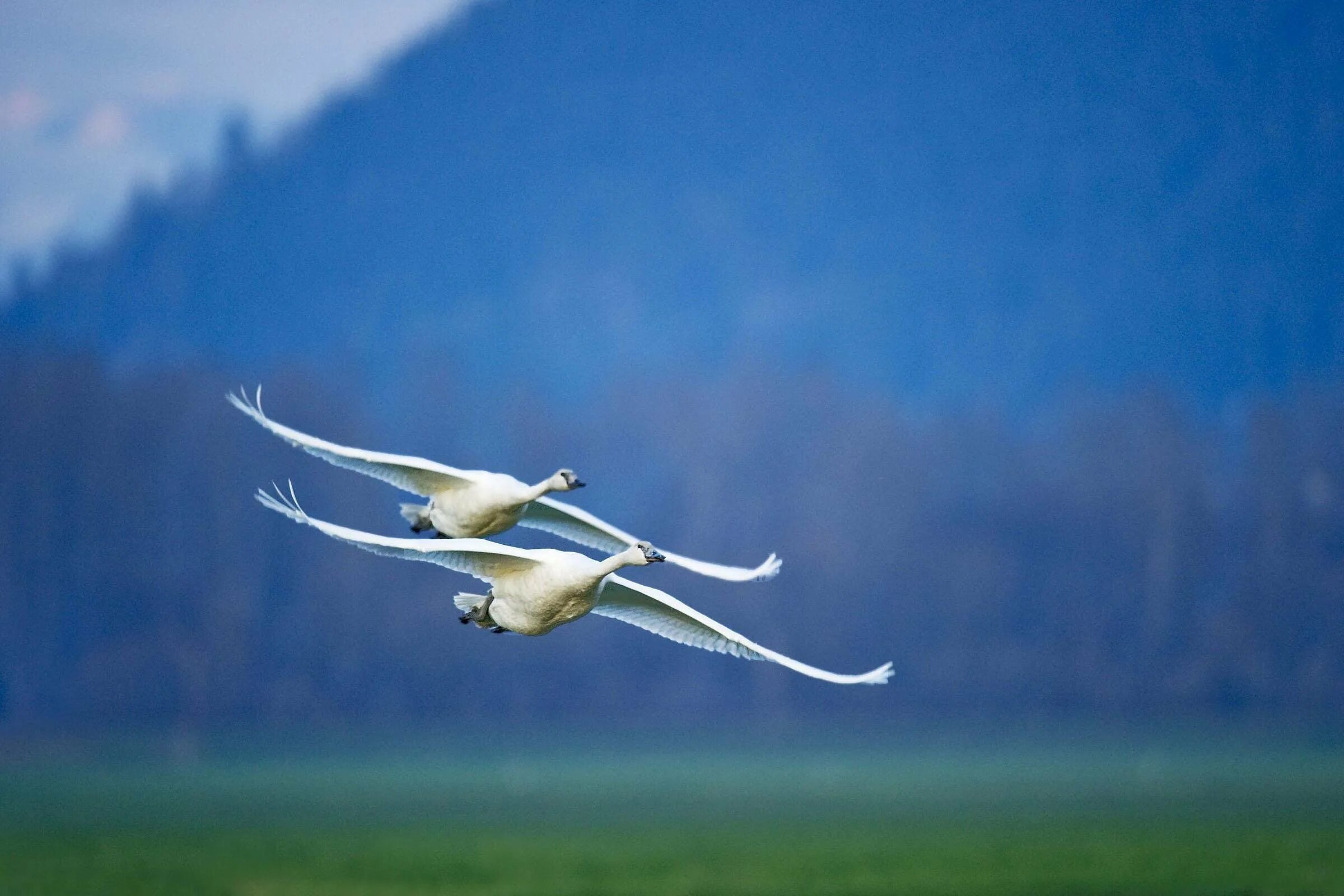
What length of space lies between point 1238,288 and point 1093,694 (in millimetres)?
65746

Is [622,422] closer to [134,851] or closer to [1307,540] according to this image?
[1307,540]

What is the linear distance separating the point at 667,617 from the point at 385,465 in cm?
203

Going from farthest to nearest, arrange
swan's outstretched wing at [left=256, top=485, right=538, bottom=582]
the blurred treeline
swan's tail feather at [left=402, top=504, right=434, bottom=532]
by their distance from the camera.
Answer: the blurred treeline
swan's tail feather at [left=402, top=504, right=434, bottom=532]
swan's outstretched wing at [left=256, top=485, right=538, bottom=582]

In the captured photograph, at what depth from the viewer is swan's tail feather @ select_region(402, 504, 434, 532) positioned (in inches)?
420

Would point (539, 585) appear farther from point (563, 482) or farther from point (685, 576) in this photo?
point (685, 576)

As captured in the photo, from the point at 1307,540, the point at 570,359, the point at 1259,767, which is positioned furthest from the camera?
the point at 570,359

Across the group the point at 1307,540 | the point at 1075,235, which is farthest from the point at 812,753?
the point at 1075,235

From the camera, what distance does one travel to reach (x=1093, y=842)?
46406mm

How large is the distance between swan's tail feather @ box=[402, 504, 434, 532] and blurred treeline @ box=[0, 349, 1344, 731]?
6834 centimetres

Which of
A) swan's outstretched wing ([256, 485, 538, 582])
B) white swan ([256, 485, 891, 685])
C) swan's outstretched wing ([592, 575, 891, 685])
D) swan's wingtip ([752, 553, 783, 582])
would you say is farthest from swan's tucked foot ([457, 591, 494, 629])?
swan's wingtip ([752, 553, 783, 582])

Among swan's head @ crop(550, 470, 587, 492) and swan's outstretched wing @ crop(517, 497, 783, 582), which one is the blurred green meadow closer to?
swan's outstretched wing @ crop(517, 497, 783, 582)

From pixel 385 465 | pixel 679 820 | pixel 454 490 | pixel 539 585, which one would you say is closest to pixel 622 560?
pixel 539 585

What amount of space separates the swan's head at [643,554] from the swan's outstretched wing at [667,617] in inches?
10.7

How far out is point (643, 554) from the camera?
9.18 m
